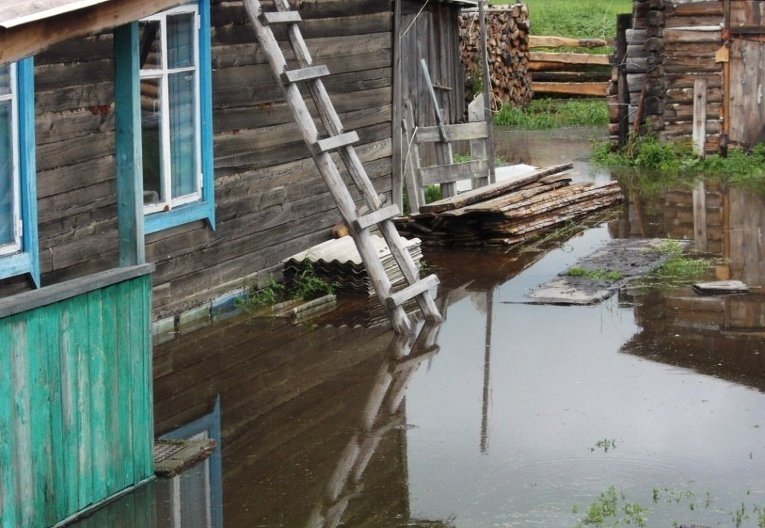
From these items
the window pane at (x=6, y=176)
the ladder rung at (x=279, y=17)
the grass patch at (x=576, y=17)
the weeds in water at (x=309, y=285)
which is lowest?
the weeds in water at (x=309, y=285)

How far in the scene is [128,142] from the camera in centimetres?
639

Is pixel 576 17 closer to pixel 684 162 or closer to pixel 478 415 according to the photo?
pixel 684 162

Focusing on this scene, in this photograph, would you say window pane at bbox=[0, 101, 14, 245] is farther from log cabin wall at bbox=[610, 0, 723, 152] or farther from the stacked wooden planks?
the stacked wooden planks

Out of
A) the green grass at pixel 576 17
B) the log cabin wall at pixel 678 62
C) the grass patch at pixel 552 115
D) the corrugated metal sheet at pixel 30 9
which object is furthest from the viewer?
the green grass at pixel 576 17

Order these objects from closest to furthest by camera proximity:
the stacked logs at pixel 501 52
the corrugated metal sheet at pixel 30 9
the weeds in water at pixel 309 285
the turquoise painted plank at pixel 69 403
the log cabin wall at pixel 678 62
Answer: the corrugated metal sheet at pixel 30 9
the turquoise painted plank at pixel 69 403
the weeds in water at pixel 309 285
the log cabin wall at pixel 678 62
the stacked logs at pixel 501 52

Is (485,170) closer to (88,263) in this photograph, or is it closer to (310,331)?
(310,331)

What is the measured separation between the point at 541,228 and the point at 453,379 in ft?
19.1

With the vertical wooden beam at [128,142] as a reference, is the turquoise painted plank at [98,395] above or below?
below

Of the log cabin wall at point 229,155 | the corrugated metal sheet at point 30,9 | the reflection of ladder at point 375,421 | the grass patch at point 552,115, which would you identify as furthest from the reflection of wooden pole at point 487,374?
the grass patch at point 552,115

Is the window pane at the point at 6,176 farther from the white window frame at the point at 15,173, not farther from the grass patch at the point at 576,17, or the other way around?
the grass patch at the point at 576,17

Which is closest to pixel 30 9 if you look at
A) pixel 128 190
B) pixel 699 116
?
pixel 128 190

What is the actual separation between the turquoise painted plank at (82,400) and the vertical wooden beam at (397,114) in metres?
8.02

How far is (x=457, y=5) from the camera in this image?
20.9 meters

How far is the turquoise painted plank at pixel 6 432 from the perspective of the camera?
5641mm
